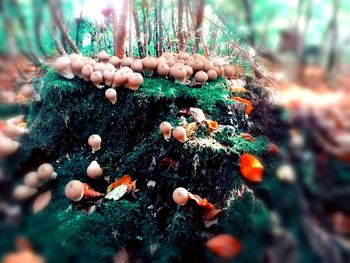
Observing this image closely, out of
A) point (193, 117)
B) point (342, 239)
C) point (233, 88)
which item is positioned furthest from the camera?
point (233, 88)

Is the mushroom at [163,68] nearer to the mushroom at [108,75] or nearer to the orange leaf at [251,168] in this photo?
the mushroom at [108,75]

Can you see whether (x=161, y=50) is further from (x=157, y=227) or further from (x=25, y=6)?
(x=25, y=6)

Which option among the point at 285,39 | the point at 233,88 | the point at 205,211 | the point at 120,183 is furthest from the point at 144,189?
the point at 285,39

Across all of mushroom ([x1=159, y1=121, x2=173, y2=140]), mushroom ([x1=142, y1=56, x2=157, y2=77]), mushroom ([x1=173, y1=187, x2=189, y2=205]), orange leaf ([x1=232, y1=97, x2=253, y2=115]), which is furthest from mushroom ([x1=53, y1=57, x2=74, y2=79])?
orange leaf ([x1=232, y1=97, x2=253, y2=115])

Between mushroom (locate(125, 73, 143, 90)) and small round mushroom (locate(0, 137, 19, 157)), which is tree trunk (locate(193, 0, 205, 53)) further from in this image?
small round mushroom (locate(0, 137, 19, 157))

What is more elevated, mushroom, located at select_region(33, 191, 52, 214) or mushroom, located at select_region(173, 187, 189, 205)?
mushroom, located at select_region(33, 191, 52, 214)

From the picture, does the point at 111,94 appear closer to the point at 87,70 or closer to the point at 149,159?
the point at 87,70

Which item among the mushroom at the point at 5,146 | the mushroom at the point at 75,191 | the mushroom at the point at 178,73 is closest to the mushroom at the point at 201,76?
the mushroom at the point at 178,73

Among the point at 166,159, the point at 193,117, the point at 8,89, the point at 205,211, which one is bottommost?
the point at 205,211
